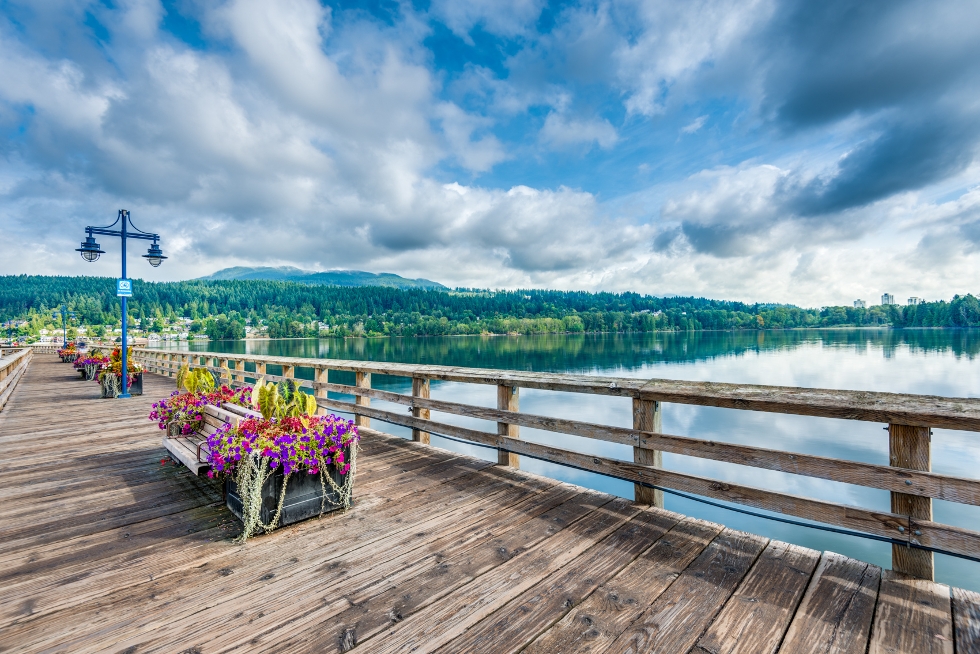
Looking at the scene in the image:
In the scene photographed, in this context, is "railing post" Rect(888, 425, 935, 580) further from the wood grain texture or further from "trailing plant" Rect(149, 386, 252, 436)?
"trailing plant" Rect(149, 386, 252, 436)

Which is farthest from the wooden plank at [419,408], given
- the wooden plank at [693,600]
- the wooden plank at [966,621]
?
the wooden plank at [966,621]

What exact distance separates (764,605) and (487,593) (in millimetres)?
1485

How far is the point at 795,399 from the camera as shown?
283 centimetres

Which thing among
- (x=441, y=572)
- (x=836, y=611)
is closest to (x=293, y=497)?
(x=441, y=572)

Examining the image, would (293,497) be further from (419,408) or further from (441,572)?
(419,408)

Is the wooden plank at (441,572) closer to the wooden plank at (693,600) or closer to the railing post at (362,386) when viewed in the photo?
the wooden plank at (693,600)

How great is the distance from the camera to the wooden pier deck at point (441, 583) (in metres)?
1.99

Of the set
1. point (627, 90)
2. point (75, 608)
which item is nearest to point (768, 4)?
point (627, 90)

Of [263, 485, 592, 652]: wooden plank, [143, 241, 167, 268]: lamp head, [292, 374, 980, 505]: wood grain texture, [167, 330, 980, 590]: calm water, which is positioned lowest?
[167, 330, 980, 590]: calm water

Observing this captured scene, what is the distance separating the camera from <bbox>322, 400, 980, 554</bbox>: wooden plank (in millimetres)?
2350

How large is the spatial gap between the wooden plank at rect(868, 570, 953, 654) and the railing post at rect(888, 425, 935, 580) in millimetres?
70

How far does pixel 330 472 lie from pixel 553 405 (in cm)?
2338

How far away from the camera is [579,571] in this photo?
2.59 m

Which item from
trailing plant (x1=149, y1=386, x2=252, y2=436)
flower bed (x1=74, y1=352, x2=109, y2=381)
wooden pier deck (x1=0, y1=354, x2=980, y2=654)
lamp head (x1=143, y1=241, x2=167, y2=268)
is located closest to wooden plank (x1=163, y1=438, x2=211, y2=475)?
trailing plant (x1=149, y1=386, x2=252, y2=436)
